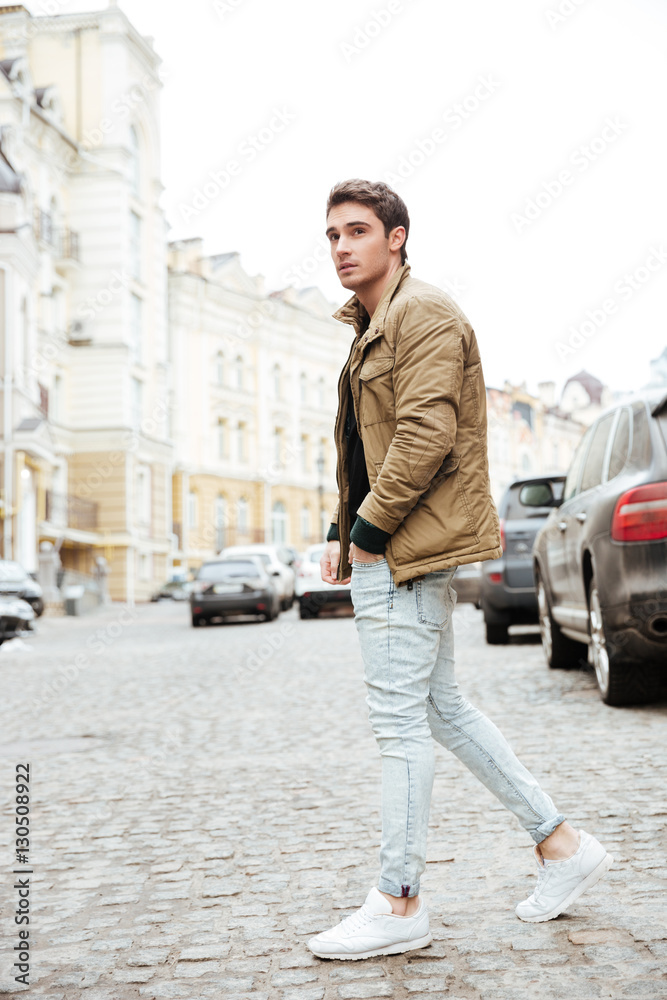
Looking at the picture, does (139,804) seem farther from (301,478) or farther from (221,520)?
(301,478)

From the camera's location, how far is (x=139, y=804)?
548 centimetres

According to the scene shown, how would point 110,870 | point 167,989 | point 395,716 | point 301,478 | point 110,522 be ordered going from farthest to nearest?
point 301,478, point 110,522, point 110,870, point 395,716, point 167,989

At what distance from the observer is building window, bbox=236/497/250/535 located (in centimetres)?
6097

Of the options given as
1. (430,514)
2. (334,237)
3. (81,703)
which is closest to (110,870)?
(430,514)

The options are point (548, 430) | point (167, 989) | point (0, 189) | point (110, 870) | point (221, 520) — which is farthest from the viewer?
point (548, 430)

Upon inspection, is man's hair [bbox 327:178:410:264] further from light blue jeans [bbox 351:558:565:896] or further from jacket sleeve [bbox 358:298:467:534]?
light blue jeans [bbox 351:558:565:896]

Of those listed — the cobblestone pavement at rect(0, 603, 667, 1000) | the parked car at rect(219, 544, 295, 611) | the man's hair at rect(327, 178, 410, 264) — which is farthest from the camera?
the parked car at rect(219, 544, 295, 611)

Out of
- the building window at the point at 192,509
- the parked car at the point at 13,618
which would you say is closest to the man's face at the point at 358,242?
the parked car at the point at 13,618

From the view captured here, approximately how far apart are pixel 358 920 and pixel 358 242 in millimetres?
1845

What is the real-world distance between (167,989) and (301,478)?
62458 mm

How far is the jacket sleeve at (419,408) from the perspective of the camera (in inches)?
119

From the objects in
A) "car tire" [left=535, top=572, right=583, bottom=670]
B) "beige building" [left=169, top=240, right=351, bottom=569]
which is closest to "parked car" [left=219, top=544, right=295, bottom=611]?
"car tire" [left=535, top=572, right=583, bottom=670]

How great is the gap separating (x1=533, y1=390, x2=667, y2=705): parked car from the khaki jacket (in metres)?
3.46

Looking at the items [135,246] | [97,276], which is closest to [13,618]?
[97,276]
